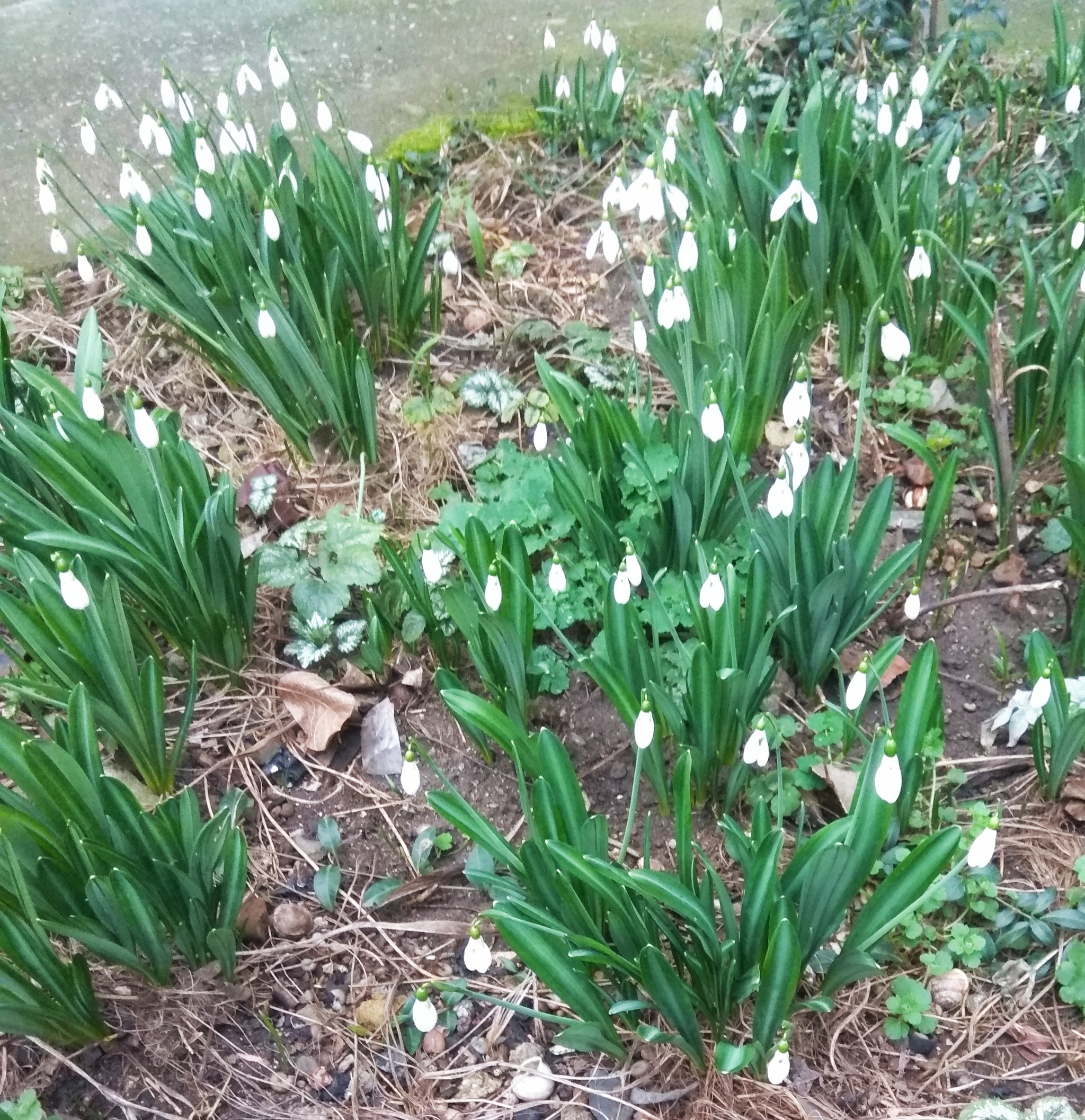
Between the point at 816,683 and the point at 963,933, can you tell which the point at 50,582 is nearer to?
the point at 816,683

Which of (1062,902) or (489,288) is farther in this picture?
(489,288)

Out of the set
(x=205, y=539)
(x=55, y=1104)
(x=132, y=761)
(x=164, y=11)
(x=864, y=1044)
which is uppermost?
(x=164, y=11)

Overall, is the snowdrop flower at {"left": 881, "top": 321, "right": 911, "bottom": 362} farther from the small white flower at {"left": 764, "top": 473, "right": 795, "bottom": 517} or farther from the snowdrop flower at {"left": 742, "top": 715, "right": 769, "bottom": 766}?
the snowdrop flower at {"left": 742, "top": 715, "right": 769, "bottom": 766}

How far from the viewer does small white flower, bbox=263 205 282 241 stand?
2.20 metres

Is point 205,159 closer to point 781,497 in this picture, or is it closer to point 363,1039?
point 781,497

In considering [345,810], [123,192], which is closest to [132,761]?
[345,810]

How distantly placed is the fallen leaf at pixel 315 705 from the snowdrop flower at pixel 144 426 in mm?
611

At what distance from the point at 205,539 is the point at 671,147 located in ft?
3.88

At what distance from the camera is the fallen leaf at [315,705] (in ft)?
6.67

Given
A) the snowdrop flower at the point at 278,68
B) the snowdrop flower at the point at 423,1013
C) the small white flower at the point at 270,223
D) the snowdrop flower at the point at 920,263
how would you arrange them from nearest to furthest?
the snowdrop flower at the point at 423,1013 < the snowdrop flower at the point at 920,263 < the small white flower at the point at 270,223 < the snowdrop flower at the point at 278,68

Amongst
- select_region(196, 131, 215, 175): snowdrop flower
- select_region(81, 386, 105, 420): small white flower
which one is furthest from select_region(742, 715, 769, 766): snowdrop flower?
select_region(196, 131, 215, 175): snowdrop flower

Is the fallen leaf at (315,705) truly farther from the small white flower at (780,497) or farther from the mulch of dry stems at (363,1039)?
the small white flower at (780,497)

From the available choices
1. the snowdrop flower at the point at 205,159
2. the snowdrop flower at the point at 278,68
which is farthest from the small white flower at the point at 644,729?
the snowdrop flower at the point at 278,68

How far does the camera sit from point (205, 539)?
6.24 ft
